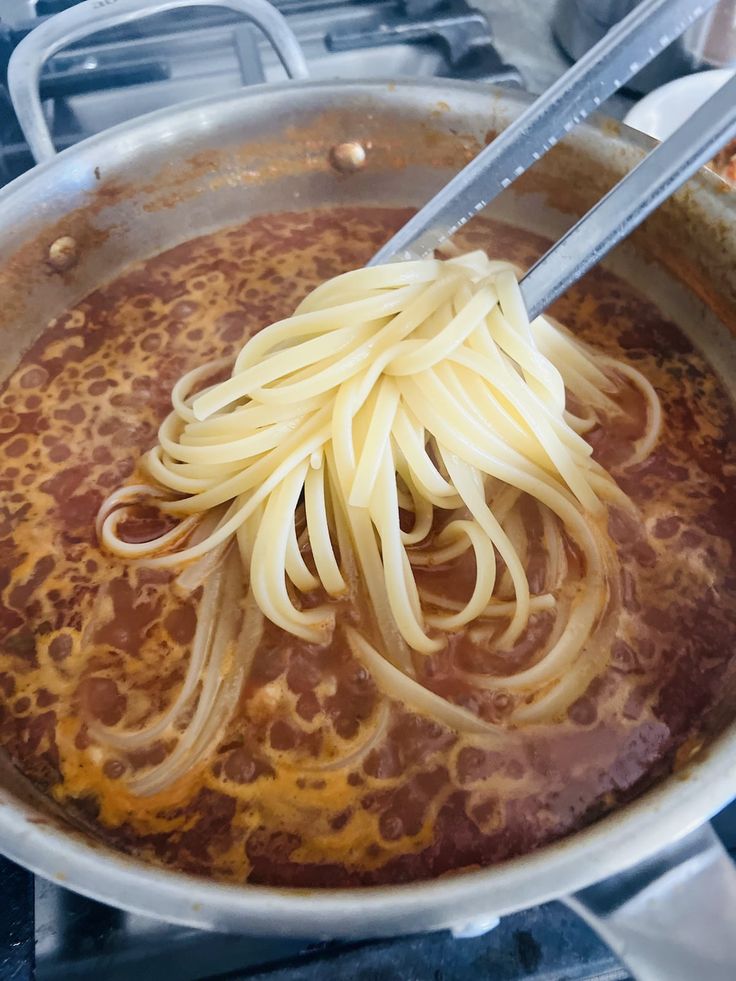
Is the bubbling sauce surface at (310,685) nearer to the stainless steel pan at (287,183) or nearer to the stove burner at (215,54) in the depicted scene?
the stainless steel pan at (287,183)

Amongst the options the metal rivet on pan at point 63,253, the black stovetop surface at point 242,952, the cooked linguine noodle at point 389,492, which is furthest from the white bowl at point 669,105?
the black stovetop surface at point 242,952

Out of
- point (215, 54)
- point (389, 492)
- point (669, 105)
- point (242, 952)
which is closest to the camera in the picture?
point (242, 952)

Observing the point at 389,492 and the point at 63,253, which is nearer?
the point at 389,492

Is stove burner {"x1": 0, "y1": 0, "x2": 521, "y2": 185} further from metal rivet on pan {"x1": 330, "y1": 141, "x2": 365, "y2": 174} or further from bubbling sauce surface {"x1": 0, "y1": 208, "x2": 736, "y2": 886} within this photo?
bubbling sauce surface {"x1": 0, "y1": 208, "x2": 736, "y2": 886}

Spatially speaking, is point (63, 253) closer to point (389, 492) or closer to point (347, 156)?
point (347, 156)

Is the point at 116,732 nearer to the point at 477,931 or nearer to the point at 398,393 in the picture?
the point at 477,931

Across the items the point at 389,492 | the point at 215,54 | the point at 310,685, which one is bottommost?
the point at 310,685

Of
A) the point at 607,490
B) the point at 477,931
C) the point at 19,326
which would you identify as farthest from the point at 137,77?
the point at 477,931

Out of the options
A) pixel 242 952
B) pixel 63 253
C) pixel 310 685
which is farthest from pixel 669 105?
pixel 242 952
